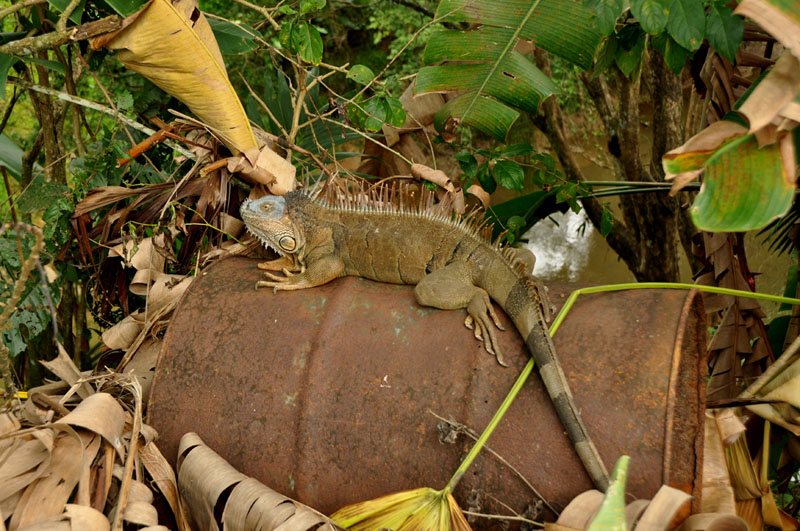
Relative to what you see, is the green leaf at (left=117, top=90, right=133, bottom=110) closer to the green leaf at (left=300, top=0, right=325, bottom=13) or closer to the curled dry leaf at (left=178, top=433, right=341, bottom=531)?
the green leaf at (left=300, top=0, right=325, bottom=13)

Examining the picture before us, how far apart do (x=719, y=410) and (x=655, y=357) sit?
1.04 ft

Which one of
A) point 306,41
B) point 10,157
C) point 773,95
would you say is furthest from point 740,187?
point 10,157

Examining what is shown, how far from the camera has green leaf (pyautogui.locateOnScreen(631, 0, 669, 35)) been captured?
195cm

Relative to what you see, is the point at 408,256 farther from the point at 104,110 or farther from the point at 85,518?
the point at 104,110

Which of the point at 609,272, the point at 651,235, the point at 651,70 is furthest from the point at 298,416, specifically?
Result: the point at 609,272

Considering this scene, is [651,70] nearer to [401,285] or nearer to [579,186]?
[579,186]

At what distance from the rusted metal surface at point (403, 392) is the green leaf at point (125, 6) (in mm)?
1146

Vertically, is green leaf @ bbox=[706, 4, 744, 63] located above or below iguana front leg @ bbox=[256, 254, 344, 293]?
above

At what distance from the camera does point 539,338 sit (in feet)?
5.78

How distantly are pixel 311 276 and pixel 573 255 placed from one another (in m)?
5.88

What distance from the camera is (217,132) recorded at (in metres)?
2.45

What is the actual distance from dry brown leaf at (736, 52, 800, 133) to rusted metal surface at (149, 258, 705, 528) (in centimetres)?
58

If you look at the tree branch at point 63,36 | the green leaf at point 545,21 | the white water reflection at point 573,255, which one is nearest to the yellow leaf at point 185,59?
→ the tree branch at point 63,36

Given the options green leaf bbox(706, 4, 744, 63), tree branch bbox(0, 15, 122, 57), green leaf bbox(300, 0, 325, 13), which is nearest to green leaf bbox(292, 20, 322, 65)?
green leaf bbox(300, 0, 325, 13)
